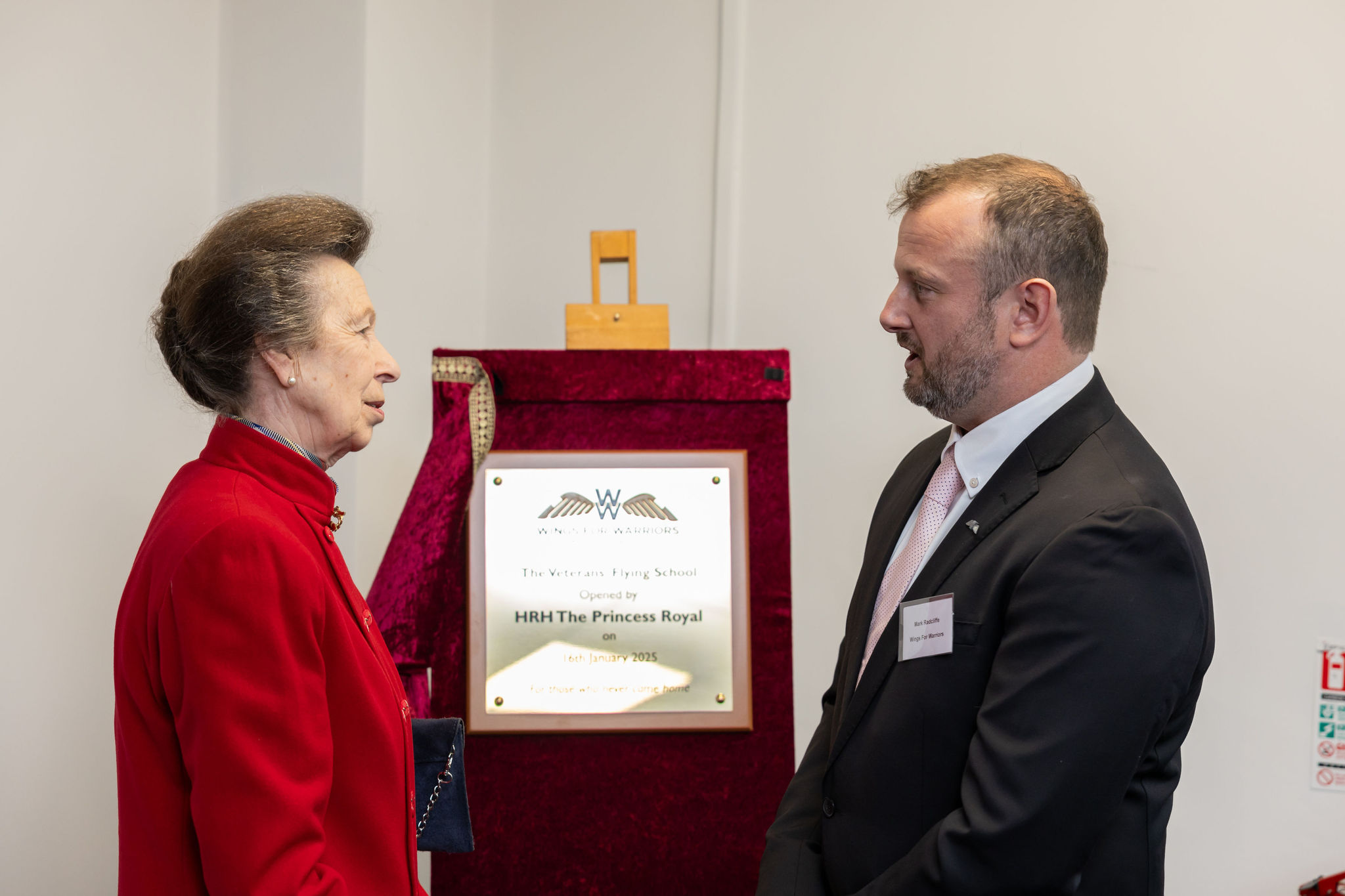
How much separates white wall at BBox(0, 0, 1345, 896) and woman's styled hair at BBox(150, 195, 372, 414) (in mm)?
900

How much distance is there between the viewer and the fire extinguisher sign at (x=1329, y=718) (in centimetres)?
258

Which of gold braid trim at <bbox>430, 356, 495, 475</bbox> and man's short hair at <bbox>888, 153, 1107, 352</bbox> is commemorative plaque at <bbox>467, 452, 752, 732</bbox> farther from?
man's short hair at <bbox>888, 153, 1107, 352</bbox>

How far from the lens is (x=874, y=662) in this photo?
4.95ft

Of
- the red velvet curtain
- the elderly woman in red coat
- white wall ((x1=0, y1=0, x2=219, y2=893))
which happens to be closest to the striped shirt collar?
the elderly woman in red coat

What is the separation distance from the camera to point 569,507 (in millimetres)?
2162

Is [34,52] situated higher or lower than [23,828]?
higher

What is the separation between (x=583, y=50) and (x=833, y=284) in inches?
41.7

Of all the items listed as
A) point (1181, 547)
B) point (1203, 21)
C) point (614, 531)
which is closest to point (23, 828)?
point (614, 531)

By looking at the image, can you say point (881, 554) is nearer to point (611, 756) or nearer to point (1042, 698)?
point (1042, 698)

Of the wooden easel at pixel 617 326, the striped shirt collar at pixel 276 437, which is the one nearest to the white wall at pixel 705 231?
the wooden easel at pixel 617 326

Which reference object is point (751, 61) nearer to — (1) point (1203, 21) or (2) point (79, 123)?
(1) point (1203, 21)

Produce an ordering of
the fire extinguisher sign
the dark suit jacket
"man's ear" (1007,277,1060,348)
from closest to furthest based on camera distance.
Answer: the dark suit jacket, "man's ear" (1007,277,1060,348), the fire extinguisher sign

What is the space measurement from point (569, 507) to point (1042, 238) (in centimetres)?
105

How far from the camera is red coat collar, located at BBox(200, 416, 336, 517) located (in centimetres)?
131
